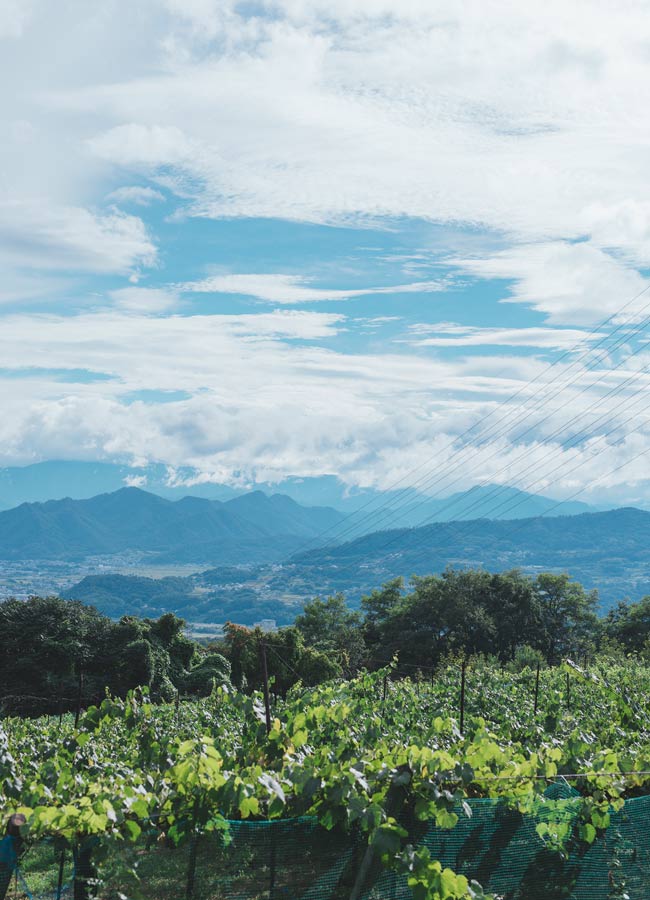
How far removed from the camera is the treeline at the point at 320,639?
40219 millimetres

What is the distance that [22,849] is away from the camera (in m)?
4.38

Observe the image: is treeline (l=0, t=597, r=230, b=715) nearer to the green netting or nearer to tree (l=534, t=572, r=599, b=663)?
tree (l=534, t=572, r=599, b=663)

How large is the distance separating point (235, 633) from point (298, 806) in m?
40.3

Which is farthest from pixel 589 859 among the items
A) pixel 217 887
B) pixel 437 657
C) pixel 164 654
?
pixel 437 657

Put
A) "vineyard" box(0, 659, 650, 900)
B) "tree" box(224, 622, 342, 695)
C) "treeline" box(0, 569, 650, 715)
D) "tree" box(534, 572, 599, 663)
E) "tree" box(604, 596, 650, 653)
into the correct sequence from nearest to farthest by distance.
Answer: "vineyard" box(0, 659, 650, 900) < "tree" box(224, 622, 342, 695) < "treeline" box(0, 569, 650, 715) < "tree" box(604, 596, 650, 653) < "tree" box(534, 572, 599, 663)

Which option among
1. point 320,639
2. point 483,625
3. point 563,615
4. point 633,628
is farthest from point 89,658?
point 633,628

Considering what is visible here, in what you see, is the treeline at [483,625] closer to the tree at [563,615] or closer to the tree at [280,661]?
the tree at [563,615]

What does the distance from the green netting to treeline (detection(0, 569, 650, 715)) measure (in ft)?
90.9

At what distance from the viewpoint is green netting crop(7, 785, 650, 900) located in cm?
440

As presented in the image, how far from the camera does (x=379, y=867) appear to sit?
4.52 m

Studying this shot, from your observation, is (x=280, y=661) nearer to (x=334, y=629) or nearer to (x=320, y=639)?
(x=320, y=639)

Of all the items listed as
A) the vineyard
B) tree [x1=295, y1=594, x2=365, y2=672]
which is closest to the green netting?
the vineyard

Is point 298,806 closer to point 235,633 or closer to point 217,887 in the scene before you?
point 217,887

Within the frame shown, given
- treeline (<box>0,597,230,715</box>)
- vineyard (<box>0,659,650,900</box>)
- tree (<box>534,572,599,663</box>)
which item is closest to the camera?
vineyard (<box>0,659,650,900</box>)
